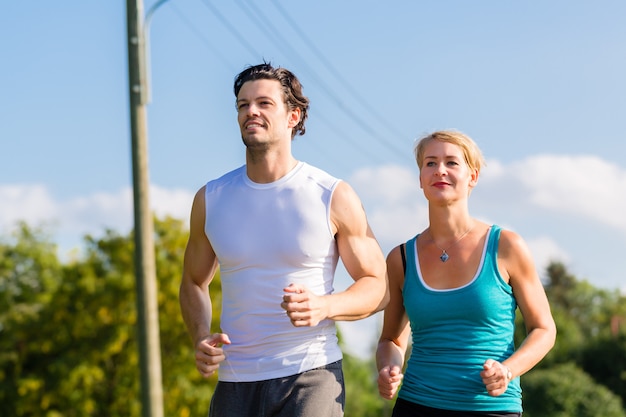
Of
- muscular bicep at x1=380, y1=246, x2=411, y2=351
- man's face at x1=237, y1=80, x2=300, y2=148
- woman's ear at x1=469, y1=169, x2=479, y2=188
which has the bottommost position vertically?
muscular bicep at x1=380, y1=246, x2=411, y2=351

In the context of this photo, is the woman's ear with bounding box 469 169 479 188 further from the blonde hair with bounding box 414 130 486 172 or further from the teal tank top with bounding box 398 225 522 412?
the teal tank top with bounding box 398 225 522 412

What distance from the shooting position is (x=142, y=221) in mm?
11133

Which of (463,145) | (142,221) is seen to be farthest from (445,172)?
(142,221)

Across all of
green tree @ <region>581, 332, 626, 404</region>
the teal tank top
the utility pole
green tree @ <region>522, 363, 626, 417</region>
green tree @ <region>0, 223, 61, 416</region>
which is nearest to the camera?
the teal tank top

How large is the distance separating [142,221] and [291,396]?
7.24m

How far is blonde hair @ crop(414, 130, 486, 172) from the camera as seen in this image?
4410 mm

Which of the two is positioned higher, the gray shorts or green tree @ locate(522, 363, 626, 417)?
green tree @ locate(522, 363, 626, 417)

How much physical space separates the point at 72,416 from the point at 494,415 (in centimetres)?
3005

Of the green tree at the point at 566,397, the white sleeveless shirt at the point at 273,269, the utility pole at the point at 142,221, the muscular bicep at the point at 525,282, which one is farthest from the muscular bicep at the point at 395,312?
the green tree at the point at 566,397

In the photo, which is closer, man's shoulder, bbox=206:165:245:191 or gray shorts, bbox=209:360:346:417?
gray shorts, bbox=209:360:346:417

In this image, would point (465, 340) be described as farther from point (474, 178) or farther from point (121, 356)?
point (121, 356)

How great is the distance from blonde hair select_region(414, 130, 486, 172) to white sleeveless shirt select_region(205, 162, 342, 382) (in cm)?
44

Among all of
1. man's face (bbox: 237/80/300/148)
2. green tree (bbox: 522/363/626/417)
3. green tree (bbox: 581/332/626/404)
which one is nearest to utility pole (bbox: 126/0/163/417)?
man's face (bbox: 237/80/300/148)

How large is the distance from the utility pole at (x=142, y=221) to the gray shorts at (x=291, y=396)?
691 centimetres
